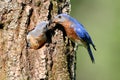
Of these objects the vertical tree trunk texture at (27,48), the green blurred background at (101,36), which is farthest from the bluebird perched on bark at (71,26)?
the green blurred background at (101,36)

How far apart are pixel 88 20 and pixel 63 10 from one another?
1948 cm

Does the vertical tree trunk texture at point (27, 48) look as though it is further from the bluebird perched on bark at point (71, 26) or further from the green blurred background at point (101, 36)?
the green blurred background at point (101, 36)

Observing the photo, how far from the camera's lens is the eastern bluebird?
6691 millimetres

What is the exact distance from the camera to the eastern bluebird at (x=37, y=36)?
22.0 ft

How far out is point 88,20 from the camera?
2642cm

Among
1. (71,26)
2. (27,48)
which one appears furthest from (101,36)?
(27,48)

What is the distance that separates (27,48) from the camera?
6.66 m

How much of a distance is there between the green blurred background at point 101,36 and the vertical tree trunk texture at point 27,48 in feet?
45.3

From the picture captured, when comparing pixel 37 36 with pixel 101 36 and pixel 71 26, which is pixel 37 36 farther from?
pixel 101 36

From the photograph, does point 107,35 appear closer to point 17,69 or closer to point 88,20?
point 88,20

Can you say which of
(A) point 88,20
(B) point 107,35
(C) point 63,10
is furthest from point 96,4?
(C) point 63,10

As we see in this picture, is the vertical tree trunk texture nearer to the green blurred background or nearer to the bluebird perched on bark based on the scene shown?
the bluebird perched on bark

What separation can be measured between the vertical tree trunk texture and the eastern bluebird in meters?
0.04

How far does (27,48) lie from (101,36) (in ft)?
61.5
